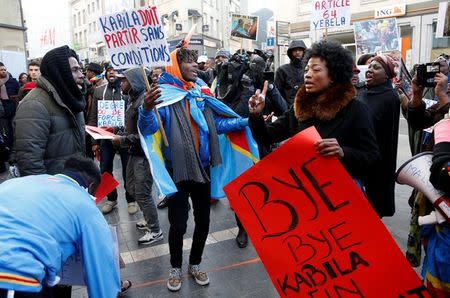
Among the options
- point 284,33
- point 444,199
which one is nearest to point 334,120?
point 444,199

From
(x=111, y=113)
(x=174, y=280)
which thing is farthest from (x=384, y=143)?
(x=111, y=113)

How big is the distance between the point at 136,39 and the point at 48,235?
1.91m

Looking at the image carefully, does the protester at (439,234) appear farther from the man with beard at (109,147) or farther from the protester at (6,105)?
the protester at (6,105)

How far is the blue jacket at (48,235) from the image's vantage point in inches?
57.8

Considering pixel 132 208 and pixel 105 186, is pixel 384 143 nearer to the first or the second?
pixel 105 186

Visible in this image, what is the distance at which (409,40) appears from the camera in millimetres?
16562

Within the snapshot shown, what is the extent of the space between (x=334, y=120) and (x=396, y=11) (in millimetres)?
16494

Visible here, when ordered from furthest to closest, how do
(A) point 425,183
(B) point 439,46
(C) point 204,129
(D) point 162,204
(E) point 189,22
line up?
(E) point 189,22 < (B) point 439,46 < (D) point 162,204 < (C) point 204,129 < (A) point 425,183

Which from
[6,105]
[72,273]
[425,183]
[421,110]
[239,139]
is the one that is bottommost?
[72,273]

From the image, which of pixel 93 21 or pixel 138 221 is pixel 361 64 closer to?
pixel 138 221

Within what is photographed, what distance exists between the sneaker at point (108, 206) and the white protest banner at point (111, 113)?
1055mm

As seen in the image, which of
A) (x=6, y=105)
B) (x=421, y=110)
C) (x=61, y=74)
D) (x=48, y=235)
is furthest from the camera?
(x=6, y=105)

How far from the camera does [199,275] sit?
10.8 feet

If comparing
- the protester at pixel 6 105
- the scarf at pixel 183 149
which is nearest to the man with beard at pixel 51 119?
the scarf at pixel 183 149
